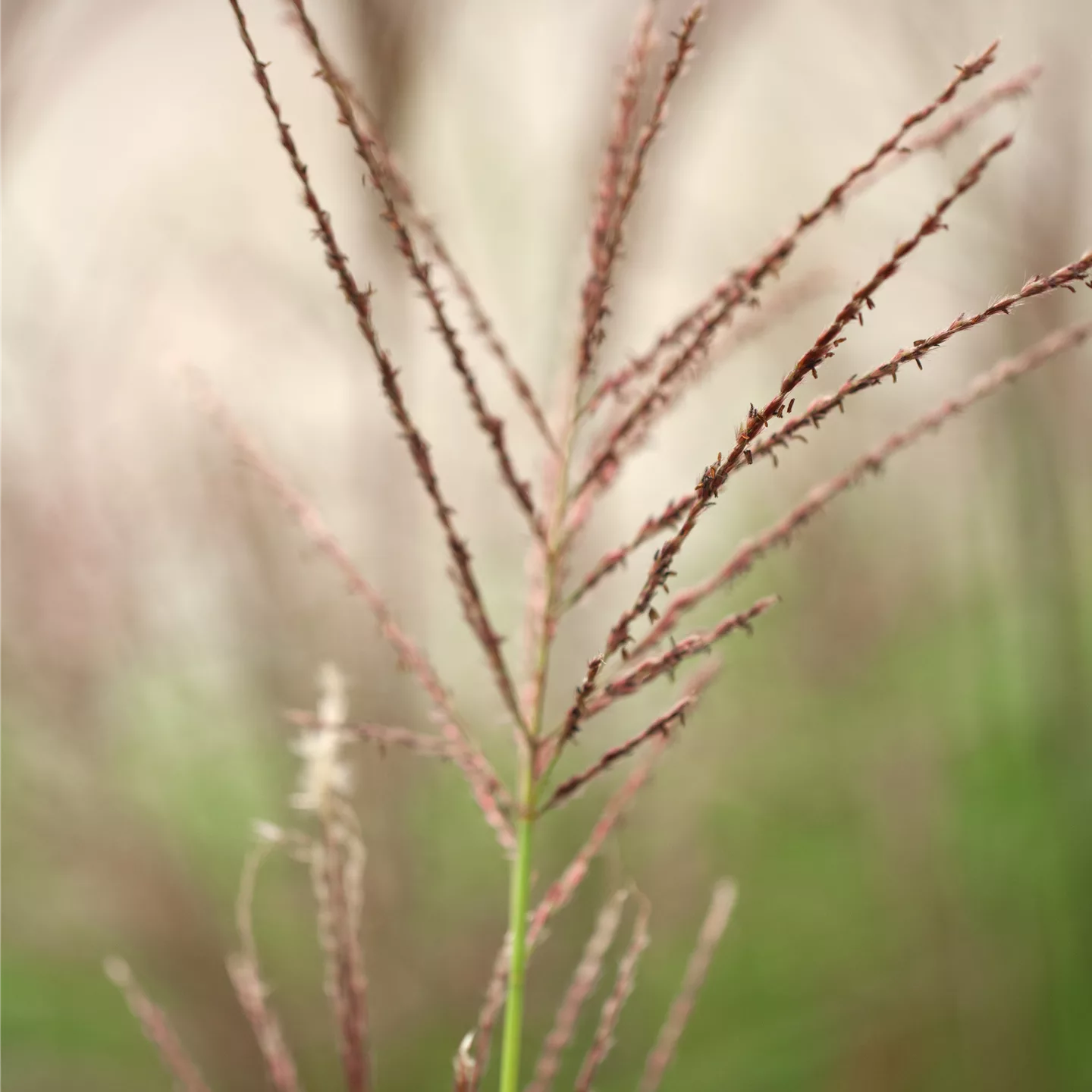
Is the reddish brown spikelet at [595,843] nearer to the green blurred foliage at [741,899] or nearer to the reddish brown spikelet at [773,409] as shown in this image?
the reddish brown spikelet at [773,409]

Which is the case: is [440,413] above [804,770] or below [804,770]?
above

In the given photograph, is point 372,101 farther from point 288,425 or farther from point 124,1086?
point 124,1086

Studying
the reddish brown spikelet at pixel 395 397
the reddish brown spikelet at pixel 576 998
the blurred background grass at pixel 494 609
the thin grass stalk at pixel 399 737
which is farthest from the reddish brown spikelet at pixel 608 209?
the blurred background grass at pixel 494 609

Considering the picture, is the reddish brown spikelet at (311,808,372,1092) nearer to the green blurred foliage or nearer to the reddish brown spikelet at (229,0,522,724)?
the reddish brown spikelet at (229,0,522,724)

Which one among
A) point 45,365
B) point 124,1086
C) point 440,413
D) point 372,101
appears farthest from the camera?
point 124,1086

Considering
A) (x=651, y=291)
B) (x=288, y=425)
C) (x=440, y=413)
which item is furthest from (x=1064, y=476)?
(x=288, y=425)

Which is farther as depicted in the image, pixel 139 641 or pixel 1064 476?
pixel 139 641
